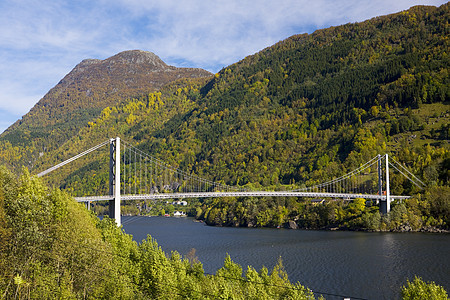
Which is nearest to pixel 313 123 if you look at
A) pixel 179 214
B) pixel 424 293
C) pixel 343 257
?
pixel 179 214

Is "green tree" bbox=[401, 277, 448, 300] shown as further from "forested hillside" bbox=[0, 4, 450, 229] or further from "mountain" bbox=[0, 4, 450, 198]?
"mountain" bbox=[0, 4, 450, 198]

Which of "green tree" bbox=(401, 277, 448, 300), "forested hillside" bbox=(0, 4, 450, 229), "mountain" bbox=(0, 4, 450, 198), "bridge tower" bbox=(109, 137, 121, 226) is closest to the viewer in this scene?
"green tree" bbox=(401, 277, 448, 300)

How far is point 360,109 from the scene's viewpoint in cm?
11106

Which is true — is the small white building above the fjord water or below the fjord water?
below

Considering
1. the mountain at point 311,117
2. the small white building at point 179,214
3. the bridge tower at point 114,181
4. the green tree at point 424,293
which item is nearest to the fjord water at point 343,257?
the bridge tower at point 114,181

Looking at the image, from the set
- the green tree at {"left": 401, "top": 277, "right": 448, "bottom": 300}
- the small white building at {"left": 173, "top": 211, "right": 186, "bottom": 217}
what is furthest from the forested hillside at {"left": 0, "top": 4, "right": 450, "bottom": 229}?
the green tree at {"left": 401, "top": 277, "right": 448, "bottom": 300}

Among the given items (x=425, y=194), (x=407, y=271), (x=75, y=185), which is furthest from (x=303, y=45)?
(x=407, y=271)

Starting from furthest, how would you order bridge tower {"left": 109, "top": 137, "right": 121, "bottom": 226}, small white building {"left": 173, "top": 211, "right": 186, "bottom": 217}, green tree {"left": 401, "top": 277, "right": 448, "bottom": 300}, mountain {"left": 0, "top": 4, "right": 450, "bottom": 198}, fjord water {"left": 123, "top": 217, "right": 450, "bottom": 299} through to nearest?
small white building {"left": 173, "top": 211, "right": 186, "bottom": 217} → mountain {"left": 0, "top": 4, "right": 450, "bottom": 198} → bridge tower {"left": 109, "top": 137, "right": 121, "bottom": 226} → fjord water {"left": 123, "top": 217, "right": 450, "bottom": 299} → green tree {"left": 401, "top": 277, "right": 448, "bottom": 300}

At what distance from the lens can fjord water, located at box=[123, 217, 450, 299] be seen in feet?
92.3

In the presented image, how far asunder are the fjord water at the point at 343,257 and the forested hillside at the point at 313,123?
12.2 metres

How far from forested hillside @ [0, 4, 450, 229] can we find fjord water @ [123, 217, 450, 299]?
1222cm

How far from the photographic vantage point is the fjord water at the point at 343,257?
28.1m

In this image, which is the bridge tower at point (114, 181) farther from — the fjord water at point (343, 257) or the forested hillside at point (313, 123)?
the forested hillside at point (313, 123)

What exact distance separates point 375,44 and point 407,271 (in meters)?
131
